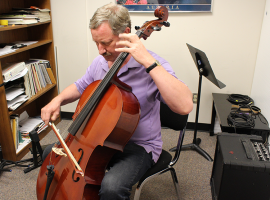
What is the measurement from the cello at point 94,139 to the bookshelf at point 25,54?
105 cm

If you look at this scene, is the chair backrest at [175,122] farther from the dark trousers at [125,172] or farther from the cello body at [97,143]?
the cello body at [97,143]

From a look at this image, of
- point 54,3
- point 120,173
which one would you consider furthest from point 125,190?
point 54,3

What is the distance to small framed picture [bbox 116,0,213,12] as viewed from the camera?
234cm

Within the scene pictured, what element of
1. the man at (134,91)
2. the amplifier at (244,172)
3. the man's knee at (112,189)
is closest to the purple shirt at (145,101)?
the man at (134,91)

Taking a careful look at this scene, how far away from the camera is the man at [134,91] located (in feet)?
3.51

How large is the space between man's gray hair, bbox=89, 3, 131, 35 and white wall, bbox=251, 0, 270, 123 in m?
1.44

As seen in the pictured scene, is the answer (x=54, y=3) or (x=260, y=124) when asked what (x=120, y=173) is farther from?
(x=54, y=3)

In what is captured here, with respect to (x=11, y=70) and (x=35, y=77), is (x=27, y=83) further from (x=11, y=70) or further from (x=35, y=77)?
(x=11, y=70)

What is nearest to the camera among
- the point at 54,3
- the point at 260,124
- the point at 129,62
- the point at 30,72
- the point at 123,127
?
the point at 123,127

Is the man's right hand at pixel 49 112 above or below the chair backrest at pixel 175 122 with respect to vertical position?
above

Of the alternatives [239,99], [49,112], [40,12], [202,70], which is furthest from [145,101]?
[40,12]

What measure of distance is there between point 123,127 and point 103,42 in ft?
1.46

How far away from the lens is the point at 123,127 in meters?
1.07

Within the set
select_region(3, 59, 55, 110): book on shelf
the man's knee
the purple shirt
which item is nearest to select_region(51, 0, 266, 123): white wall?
select_region(3, 59, 55, 110): book on shelf
